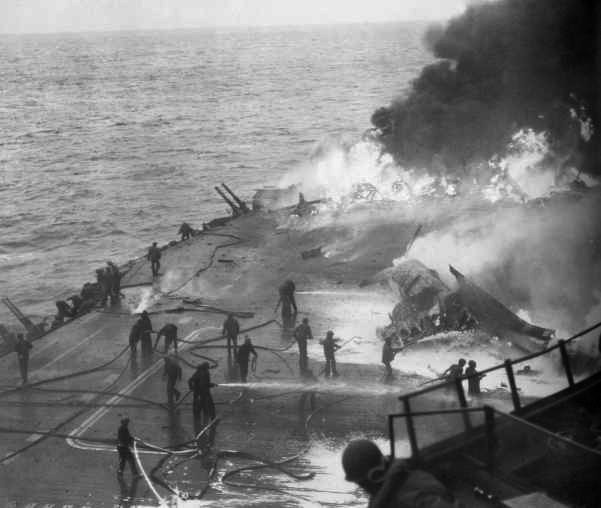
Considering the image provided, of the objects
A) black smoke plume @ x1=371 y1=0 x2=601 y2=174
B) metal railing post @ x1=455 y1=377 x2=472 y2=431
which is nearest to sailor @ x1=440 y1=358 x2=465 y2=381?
metal railing post @ x1=455 y1=377 x2=472 y2=431

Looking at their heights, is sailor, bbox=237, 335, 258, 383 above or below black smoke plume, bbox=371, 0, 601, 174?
below

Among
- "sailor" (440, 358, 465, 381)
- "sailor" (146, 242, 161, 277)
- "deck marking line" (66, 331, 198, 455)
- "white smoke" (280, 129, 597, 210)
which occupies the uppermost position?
"white smoke" (280, 129, 597, 210)

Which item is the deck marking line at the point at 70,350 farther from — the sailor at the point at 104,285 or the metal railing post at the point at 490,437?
the metal railing post at the point at 490,437

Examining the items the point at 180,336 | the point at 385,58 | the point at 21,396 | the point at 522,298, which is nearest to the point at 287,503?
the point at 21,396

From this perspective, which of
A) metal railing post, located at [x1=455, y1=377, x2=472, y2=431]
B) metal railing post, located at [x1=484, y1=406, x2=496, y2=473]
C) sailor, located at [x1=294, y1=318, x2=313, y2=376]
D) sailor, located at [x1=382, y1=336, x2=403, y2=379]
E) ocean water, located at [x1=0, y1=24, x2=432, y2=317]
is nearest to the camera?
metal railing post, located at [x1=484, y1=406, x2=496, y2=473]

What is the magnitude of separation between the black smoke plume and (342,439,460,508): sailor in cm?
3121

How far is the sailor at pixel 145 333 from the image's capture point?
1952 cm

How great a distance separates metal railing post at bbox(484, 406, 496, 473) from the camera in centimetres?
604

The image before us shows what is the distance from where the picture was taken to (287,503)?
12195 mm

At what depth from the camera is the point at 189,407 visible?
16.5 metres

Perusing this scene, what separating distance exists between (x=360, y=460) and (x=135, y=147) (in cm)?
8260

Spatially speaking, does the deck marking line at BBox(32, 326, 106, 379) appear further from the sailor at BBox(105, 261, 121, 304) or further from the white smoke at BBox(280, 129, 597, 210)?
the white smoke at BBox(280, 129, 597, 210)

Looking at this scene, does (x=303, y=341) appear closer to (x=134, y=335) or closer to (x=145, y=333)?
(x=145, y=333)

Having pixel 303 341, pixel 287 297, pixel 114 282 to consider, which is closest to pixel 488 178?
pixel 287 297
